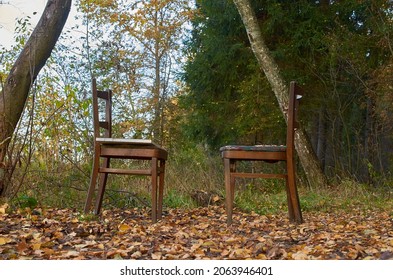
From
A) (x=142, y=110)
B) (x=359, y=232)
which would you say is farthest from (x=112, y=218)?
(x=142, y=110)

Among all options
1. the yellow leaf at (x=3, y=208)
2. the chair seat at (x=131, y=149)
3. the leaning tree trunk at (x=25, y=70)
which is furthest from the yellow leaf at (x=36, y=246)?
the leaning tree trunk at (x=25, y=70)

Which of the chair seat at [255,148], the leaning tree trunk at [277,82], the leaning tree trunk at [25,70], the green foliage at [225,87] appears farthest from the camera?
the green foliage at [225,87]

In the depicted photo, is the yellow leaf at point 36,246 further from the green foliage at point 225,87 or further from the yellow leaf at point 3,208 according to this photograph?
the green foliage at point 225,87

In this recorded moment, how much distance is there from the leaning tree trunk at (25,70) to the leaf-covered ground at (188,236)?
829 mm

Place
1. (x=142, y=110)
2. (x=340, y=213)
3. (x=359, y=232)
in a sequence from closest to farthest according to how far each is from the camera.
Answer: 1. (x=359, y=232)
2. (x=340, y=213)
3. (x=142, y=110)

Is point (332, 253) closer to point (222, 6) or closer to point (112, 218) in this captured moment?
point (112, 218)

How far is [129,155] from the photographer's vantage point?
4.64m

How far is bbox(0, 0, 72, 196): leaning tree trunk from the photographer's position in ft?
17.9

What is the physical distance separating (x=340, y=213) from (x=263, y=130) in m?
5.18

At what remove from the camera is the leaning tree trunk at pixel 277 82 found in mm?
8914

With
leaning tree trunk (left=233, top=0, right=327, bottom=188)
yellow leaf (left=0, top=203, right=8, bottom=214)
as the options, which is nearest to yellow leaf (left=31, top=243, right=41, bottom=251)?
yellow leaf (left=0, top=203, right=8, bottom=214)

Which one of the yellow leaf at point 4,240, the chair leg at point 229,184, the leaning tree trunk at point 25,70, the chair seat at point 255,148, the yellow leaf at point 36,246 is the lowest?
the yellow leaf at point 36,246

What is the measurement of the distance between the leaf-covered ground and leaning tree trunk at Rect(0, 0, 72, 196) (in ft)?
2.72

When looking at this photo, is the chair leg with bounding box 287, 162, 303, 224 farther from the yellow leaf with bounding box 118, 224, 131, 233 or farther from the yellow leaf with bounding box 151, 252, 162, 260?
the yellow leaf with bounding box 151, 252, 162, 260
